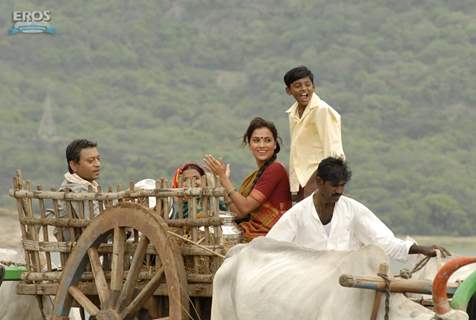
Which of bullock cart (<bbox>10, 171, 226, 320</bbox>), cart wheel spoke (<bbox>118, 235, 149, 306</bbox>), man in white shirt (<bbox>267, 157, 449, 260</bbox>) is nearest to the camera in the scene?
man in white shirt (<bbox>267, 157, 449, 260</bbox>)

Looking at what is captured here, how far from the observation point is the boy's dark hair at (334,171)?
26.8 feet

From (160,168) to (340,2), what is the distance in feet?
63.7

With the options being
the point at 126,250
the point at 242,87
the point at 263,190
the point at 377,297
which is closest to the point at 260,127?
the point at 263,190

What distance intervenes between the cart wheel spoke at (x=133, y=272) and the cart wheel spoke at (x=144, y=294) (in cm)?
6

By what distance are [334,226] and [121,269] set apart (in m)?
1.45

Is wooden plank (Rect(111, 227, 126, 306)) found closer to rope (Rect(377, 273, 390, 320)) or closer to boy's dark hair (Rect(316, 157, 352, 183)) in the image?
boy's dark hair (Rect(316, 157, 352, 183))

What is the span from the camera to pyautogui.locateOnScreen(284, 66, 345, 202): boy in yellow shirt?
31.2 ft

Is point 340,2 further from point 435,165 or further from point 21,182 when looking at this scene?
point 21,182

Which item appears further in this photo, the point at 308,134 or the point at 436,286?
the point at 308,134

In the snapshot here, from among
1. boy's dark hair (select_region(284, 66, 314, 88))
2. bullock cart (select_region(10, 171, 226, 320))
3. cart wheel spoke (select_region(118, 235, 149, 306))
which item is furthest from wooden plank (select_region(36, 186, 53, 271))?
boy's dark hair (select_region(284, 66, 314, 88))

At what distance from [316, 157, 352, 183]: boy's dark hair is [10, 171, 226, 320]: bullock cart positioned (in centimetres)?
77

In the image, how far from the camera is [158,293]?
8953 millimetres

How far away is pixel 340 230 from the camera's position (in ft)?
27.1

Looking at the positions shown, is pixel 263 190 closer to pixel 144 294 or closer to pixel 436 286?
pixel 144 294
